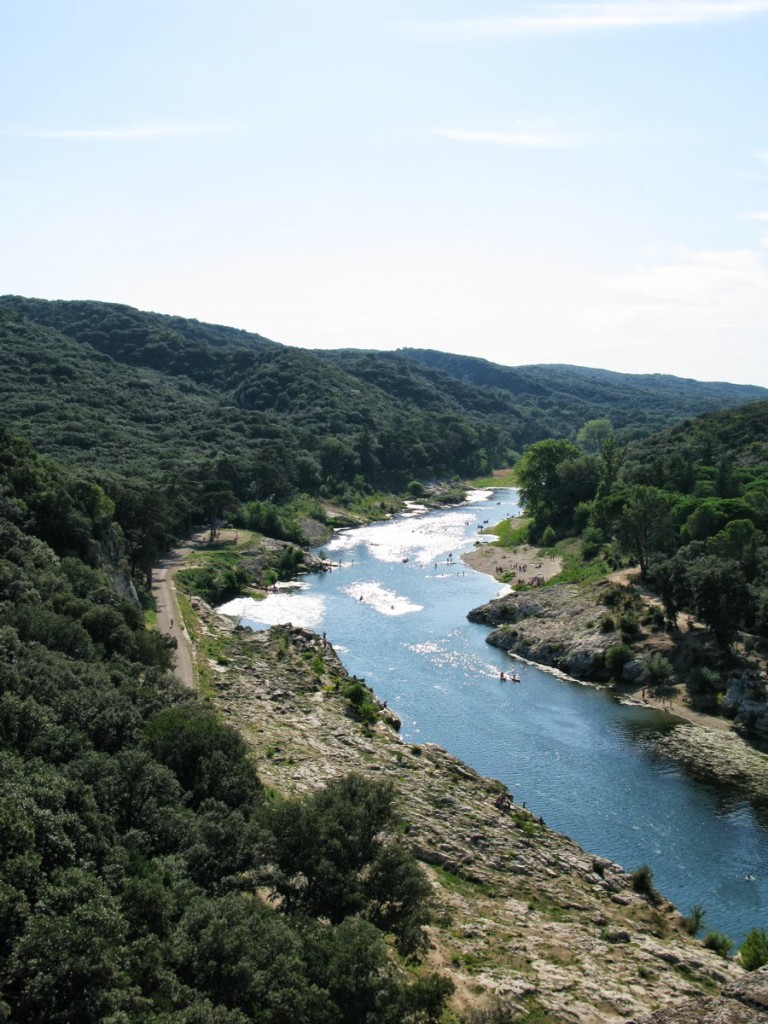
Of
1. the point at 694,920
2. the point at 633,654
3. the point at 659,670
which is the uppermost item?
the point at 633,654

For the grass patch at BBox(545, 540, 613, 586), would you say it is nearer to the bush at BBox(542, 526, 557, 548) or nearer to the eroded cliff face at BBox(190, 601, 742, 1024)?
the bush at BBox(542, 526, 557, 548)

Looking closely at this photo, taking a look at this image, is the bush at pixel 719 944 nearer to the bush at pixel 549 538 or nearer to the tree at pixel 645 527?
the tree at pixel 645 527

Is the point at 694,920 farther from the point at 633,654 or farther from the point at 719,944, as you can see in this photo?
the point at 633,654

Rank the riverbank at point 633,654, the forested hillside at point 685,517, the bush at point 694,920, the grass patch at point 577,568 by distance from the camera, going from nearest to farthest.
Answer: the bush at point 694,920
the riverbank at point 633,654
the forested hillside at point 685,517
the grass patch at point 577,568

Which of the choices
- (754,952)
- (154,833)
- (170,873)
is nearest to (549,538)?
(754,952)

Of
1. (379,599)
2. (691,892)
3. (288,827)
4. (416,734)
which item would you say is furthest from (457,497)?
(288,827)

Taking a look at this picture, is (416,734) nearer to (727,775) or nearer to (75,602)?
(727,775)

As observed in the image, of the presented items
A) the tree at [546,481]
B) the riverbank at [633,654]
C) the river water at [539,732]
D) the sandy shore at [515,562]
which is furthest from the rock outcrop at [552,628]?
the tree at [546,481]

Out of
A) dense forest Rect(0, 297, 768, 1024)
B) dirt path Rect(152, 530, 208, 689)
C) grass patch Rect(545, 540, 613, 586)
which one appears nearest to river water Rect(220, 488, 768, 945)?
dirt path Rect(152, 530, 208, 689)
